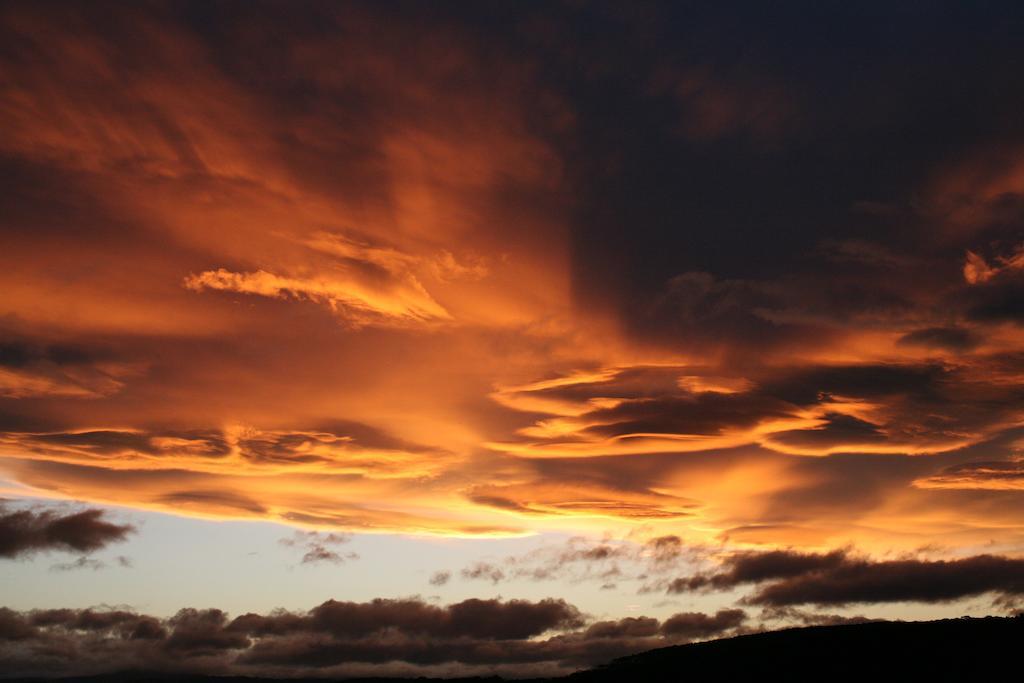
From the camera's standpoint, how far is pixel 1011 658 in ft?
466

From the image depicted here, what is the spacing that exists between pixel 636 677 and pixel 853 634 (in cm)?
4322

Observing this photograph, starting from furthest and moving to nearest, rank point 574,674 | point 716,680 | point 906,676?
point 574,674
point 716,680
point 906,676

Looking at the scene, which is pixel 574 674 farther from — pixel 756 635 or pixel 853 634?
pixel 853 634

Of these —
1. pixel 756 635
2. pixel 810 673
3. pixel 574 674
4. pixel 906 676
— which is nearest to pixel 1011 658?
pixel 906 676

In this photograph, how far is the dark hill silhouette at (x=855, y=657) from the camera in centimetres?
14225

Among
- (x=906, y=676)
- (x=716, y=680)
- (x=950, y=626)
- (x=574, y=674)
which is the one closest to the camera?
(x=906, y=676)

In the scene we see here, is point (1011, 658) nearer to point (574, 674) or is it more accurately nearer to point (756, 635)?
point (756, 635)

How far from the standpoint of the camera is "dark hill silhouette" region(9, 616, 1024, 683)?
467 feet

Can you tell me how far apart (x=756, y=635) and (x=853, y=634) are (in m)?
29.1

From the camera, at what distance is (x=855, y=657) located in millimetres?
155000

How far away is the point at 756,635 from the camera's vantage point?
199m

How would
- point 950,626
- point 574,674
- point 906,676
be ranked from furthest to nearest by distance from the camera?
point 574,674
point 950,626
point 906,676

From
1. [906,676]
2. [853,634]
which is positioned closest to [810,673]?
[906,676]

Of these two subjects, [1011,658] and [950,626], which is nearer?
[1011,658]
